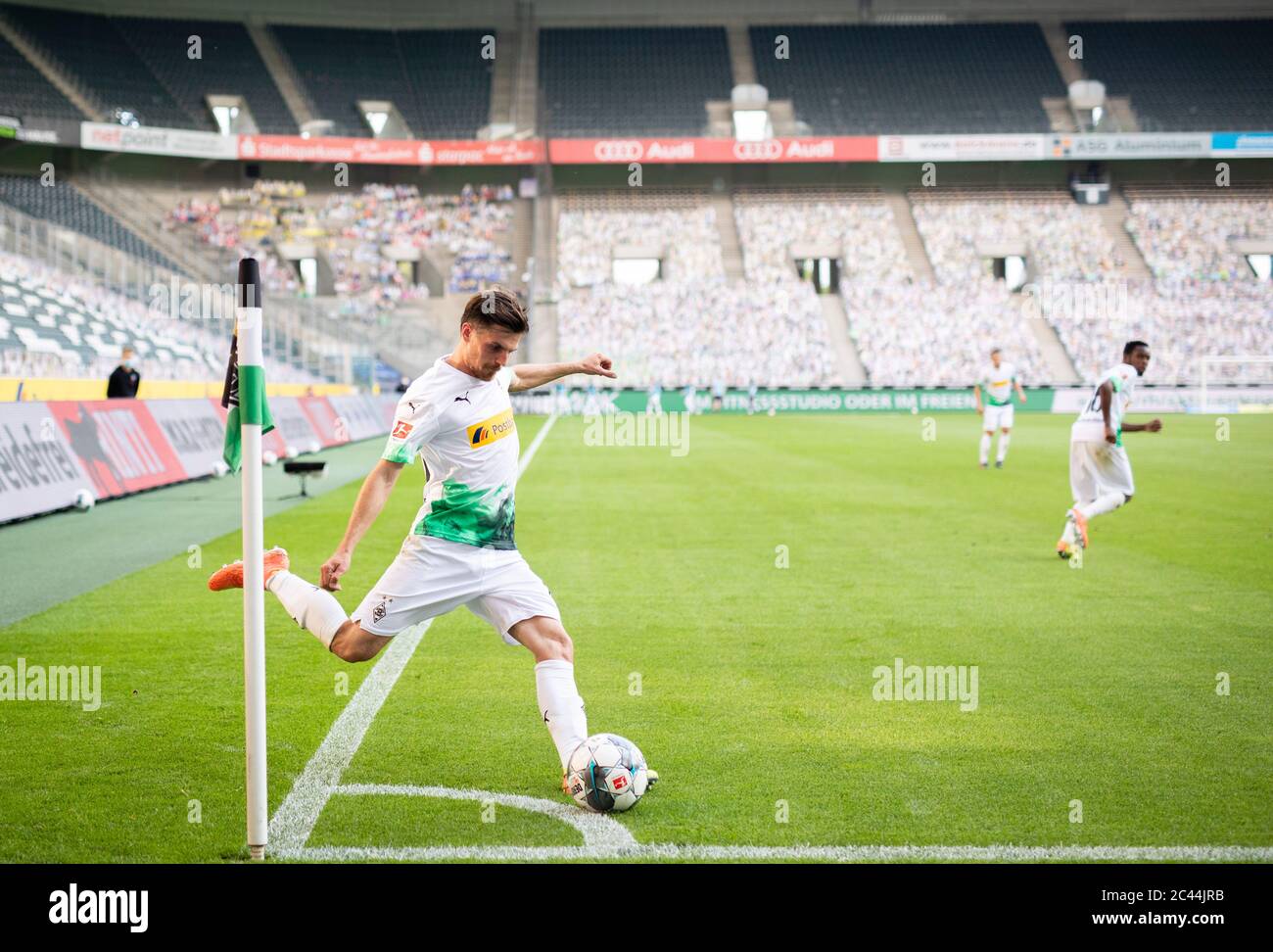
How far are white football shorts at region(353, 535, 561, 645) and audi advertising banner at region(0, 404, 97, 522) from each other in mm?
10130

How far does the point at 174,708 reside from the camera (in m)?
6.24

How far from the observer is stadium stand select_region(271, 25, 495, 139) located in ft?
199

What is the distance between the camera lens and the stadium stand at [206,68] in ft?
190

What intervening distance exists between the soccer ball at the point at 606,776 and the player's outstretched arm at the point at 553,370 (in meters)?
1.61

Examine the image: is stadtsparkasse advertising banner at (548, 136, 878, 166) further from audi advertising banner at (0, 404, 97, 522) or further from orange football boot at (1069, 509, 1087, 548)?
orange football boot at (1069, 509, 1087, 548)

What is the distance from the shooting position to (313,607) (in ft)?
17.2

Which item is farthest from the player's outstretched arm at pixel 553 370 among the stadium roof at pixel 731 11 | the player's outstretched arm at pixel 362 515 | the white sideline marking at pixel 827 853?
the stadium roof at pixel 731 11

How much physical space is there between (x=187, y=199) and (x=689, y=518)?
49175mm

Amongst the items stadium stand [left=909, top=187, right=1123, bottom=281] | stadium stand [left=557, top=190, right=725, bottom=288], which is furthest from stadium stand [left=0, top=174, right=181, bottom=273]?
stadium stand [left=909, top=187, right=1123, bottom=281]

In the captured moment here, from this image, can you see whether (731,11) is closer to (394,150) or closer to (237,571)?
(394,150)

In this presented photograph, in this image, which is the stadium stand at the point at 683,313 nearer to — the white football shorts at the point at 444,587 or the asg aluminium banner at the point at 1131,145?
the asg aluminium banner at the point at 1131,145

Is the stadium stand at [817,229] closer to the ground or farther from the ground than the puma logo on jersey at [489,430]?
farther from the ground
